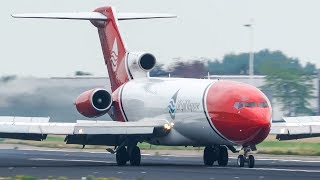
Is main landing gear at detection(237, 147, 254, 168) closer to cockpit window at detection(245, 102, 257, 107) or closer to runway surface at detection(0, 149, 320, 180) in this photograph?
runway surface at detection(0, 149, 320, 180)

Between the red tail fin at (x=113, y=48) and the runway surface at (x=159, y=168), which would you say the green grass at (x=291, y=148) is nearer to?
the runway surface at (x=159, y=168)

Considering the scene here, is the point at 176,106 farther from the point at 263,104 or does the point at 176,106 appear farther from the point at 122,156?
the point at 263,104

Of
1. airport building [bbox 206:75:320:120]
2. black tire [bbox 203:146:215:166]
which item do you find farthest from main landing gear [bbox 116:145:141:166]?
airport building [bbox 206:75:320:120]

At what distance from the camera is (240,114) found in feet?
156

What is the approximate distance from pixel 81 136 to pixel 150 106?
366 cm

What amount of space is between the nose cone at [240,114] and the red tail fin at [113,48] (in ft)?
28.0

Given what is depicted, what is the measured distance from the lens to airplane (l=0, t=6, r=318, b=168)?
156 feet

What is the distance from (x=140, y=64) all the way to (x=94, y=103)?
368cm

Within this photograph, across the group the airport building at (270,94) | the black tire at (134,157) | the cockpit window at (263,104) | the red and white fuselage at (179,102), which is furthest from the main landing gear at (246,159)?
the airport building at (270,94)

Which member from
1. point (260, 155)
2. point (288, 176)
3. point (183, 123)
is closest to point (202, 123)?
point (183, 123)

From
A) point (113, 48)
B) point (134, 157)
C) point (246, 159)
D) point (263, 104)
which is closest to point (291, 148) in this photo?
point (113, 48)

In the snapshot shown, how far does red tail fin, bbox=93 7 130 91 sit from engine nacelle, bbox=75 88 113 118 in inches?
116

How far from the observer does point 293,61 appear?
115812 millimetres

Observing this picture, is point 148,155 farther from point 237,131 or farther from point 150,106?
point 237,131
